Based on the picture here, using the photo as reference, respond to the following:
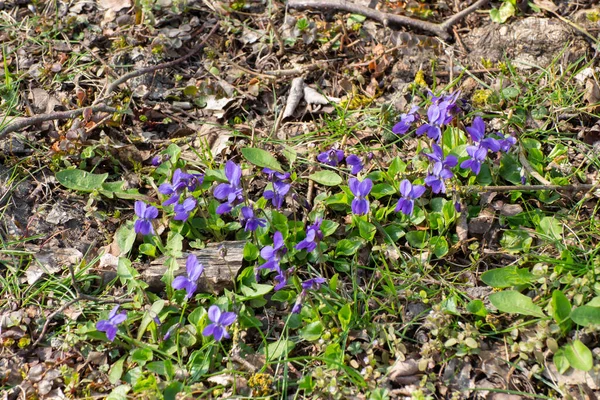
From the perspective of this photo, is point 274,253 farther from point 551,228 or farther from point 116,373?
point 551,228

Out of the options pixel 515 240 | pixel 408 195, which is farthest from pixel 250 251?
pixel 515 240

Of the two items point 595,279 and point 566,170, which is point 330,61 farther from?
point 595,279

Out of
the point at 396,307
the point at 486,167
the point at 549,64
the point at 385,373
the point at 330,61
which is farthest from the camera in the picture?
the point at 330,61

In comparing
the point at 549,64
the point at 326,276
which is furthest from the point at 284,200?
the point at 549,64

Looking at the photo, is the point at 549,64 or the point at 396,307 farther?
the point at 549,64

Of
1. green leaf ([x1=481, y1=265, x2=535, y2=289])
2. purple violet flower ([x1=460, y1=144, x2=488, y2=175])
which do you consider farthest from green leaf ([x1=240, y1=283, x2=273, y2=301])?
purple violet flower ([x1=460, y1=144, x2=488, y2=175])

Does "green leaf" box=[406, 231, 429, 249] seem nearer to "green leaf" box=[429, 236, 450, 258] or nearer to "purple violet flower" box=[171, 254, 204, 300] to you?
"green leaf" box=[429, 236, 450, 258]

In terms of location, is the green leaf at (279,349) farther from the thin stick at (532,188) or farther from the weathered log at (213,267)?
the thin stick at (532,188)
